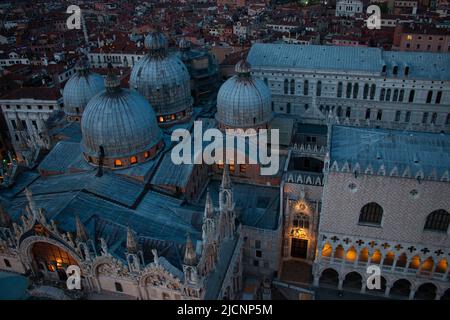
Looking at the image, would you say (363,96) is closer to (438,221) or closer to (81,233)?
(438,221)

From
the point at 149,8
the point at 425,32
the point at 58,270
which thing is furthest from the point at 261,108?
the point at 149,8

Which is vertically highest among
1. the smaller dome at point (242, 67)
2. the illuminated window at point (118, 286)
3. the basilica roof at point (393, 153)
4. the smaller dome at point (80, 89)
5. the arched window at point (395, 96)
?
the smaller dome at point (242, 67)

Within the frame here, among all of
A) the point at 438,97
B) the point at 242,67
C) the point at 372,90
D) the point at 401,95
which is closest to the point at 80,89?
the point at 242,67

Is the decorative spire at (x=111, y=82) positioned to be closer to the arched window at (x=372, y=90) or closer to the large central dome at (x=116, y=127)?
the large central dome at (x=116, y=127)

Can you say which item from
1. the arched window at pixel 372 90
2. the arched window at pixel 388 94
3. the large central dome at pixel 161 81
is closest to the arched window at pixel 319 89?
the arched window at pixel 372 90

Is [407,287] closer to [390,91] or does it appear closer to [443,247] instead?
[443,247]
